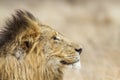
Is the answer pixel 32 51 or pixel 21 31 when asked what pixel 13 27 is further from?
pixel 32 51

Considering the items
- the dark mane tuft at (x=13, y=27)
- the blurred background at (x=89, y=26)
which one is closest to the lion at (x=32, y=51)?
the dark mane tuft at (x=13, y=27)

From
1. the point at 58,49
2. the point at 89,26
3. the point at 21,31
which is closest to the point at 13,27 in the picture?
the point at 21,31

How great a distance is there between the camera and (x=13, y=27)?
25.5 feet

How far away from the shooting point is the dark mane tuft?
25.3 ft

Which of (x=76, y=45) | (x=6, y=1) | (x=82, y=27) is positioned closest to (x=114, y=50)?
(x=76, y=45)

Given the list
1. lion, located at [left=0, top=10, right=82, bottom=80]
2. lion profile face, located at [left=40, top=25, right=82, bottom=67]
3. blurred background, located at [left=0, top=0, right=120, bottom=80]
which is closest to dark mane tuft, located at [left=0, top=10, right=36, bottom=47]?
lion, located at [left=0, top=10, right=82, bottom=80]

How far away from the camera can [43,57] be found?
7828mm

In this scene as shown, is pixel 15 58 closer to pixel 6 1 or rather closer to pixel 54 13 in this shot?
pixel 54 13

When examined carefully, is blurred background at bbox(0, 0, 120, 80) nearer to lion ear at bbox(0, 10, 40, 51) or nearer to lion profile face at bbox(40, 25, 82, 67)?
lion profile face at bbox(40, 25, 82, 67)

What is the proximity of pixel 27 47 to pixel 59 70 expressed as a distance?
0.45 m

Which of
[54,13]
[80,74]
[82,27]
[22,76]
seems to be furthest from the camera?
[54,13]

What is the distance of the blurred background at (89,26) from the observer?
407 inches

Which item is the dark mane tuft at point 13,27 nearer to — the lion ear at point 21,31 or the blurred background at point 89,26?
the lion ear at point 21,31

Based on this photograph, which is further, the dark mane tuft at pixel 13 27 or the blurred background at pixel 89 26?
the blurred background at pixel 89 26
